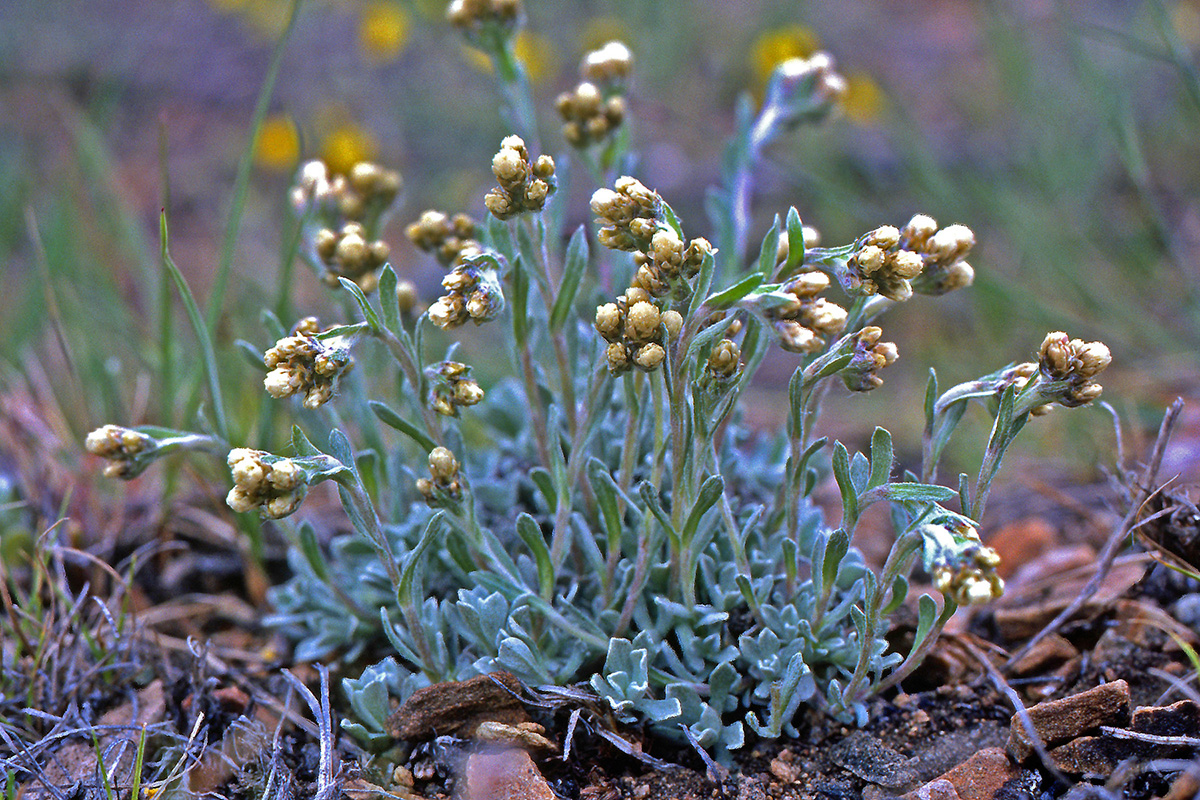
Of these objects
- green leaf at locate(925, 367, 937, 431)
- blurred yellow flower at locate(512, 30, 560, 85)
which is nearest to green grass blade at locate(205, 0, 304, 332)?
green leaf at locate(925, 367, 937, 431)

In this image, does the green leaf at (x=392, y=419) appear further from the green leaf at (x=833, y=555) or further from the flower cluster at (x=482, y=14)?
the flower cluster at (x=482, y=14)

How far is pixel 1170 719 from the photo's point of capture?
162 cm

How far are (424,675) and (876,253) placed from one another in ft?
3.92

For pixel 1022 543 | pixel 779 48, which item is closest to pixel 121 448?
pixel 1022 543

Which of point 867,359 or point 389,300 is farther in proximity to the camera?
point 389,300

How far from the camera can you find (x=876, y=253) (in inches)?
60.0

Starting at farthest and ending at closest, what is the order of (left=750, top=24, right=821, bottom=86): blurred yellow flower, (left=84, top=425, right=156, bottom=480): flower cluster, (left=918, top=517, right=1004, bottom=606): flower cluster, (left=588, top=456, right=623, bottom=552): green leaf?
1. (left=750, top=24, right=821, bottom=86): blurred yellow flower
2. (left=588, top=456, right=623, bottom=552): green leaf
3. (left=84, top=425, right=156, bottom=480): flower cluster
4. (left=918, top=517, right=1004, bottom=606): flower cluster

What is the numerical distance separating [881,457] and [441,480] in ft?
2.67

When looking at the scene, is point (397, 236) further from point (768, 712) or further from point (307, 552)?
point (768, 712)

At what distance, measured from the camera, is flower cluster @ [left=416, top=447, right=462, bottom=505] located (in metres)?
1.70

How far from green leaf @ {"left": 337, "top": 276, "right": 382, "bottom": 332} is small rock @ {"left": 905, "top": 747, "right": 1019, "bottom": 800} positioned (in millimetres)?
1246

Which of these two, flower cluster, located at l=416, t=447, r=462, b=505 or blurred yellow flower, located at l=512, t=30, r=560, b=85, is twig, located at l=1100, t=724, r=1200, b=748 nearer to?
flower cluster, located at l=416, t=447, r=462, b=505

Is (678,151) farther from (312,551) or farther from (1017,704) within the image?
(1017,704)

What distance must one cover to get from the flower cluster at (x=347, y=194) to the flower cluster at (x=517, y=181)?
0.68 m
